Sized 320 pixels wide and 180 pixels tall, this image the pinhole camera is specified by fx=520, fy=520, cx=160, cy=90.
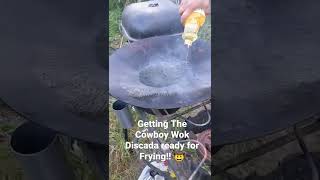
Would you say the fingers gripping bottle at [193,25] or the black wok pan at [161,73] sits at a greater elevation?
the fingers gripping bottle at [193,25]

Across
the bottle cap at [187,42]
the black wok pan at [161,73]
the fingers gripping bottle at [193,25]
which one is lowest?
the black wok pan at [161,73]

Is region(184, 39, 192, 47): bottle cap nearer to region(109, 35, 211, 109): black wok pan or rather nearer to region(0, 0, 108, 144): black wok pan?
region(109, 35, 211, 109): black wok pan

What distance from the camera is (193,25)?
680 mm

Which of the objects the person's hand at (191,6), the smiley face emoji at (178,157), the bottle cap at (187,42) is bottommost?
the smiley face emoji at (178,157)

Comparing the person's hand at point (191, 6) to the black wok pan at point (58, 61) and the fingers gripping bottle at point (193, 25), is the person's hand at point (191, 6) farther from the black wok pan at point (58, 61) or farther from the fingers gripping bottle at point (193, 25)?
the black wok pan at point (58, 61)

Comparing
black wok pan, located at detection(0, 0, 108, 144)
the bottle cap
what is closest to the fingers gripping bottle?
the bottle cap

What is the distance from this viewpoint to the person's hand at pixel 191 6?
68cm

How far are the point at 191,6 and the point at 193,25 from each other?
25 mm

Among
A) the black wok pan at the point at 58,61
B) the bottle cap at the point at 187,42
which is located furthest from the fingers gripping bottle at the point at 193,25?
the black wok pan at the point at 58,61

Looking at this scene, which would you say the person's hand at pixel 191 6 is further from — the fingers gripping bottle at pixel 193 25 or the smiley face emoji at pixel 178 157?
the smiley face emoji at pixel 178 157

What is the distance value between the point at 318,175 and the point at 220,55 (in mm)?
409

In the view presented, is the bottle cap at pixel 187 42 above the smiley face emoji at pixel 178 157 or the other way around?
above

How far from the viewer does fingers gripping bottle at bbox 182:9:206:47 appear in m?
0.68

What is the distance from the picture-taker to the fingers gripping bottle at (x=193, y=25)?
0.68 meters
